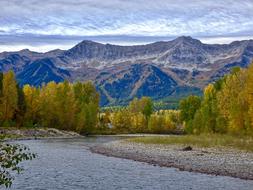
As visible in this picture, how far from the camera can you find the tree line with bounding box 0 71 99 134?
11362 cm

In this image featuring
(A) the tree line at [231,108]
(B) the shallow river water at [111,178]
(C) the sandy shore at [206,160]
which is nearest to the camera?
(B) the shallow river water at [111,178]

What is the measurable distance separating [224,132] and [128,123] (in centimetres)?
8622

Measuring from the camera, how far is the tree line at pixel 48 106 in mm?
113625

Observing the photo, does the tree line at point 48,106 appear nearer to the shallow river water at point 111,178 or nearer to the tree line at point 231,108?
the tree line at point 231,108

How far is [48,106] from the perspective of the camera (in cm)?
13025

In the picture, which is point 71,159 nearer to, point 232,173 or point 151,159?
point 151,159

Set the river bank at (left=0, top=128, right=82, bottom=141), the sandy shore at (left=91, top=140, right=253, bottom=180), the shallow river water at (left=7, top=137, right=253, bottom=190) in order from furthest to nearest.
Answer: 1. the river bank at (left=0, top=128, right=82, bottom=141)
2. the sandy shore at (left=91, top=140, right=253, bottom=180)
3. the shallow river water at (left=7, top=137, right=253, bottom=190)

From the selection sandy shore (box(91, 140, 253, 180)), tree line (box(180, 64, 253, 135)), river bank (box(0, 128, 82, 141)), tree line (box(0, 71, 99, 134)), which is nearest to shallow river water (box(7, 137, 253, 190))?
sandy shore (box(91, 140, 253, 180))

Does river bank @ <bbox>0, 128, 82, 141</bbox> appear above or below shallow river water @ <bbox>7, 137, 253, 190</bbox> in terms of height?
below

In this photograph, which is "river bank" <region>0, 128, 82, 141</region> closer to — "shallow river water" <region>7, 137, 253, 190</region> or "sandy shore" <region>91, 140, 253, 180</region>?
"sandy shore" <region>91, 140, 253, 180</region>

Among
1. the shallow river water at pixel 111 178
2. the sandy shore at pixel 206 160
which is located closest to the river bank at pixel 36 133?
the sandy shore at pixel 206 160

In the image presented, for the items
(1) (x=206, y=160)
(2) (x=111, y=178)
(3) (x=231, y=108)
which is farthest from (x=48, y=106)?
(2) (x=111, y=178)

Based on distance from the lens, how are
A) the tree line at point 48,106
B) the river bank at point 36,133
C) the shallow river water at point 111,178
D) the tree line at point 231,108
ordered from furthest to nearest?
the tree line at point 48,106 < the river bank at point 36,133 < the tree line at point 231,108 < the shallow river water at point 111,178

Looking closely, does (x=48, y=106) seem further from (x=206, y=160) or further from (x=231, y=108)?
(x=206, y=160)
